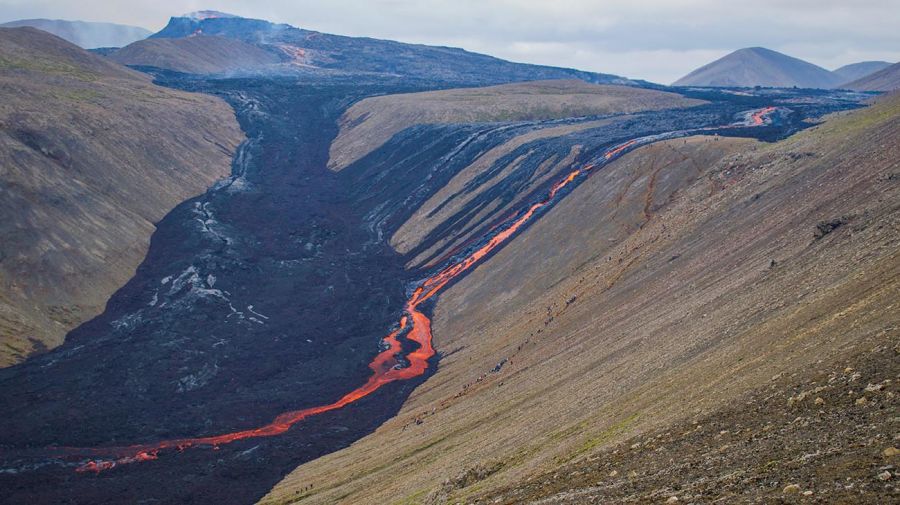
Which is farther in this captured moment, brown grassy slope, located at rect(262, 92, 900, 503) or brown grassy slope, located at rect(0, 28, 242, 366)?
brown grassy slope, located at rect(0, 28, 242, 366)

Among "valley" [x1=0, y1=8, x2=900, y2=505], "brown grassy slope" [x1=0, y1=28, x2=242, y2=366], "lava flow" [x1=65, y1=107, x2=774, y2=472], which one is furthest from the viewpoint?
"brown grassy slope" [x1=0, y1=28, x2=242, y2=366]

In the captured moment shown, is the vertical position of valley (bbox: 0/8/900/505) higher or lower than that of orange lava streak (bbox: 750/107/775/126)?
lower

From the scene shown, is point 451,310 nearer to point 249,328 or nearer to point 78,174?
point 249,328

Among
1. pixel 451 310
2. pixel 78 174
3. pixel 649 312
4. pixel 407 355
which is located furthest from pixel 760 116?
pixel 78 174

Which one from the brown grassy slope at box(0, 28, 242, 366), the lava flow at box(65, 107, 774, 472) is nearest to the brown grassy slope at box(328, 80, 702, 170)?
the brown grassy slope at box(0, 28, 242, 366)

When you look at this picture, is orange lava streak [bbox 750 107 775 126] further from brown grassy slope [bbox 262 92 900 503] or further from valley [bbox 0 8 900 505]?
brown grassy slope [bbox 262 92 900 503]

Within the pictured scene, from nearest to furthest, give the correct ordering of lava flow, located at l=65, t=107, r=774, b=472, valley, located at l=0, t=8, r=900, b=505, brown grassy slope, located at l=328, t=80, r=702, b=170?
valley, located at l=0, t=8, r=900, b=505 < lava flow, located at l=65, t=107, r=774, b=472 < brown grassy slope, located at l=328, t=80, r=702, b=170
